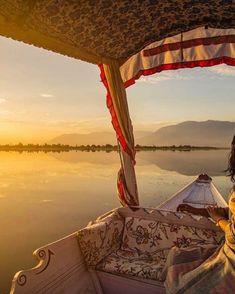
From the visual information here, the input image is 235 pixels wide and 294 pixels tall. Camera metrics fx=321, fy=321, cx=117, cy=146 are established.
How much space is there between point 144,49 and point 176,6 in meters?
1.27

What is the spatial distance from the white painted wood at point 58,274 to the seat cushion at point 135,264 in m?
0.22

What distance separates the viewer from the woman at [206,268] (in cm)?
181

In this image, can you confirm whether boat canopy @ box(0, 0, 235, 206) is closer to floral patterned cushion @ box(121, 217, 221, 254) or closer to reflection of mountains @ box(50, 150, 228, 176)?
floral patterned cushion @ box(121, 217, 221, 254)

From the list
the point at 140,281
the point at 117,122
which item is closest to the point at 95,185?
the point at 117,122

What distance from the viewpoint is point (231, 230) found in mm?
1907

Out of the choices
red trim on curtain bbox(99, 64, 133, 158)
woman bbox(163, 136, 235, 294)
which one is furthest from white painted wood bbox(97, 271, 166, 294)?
red trim on curtain bbox(99, 64, 133, 158)

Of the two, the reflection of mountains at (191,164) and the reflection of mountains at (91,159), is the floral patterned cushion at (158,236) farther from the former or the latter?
the reflection of mountains at (91,159)

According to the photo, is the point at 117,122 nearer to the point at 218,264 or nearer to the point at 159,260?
the point at 159,260

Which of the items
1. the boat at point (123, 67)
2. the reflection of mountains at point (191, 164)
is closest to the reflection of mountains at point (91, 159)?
the reflection of mountains at point (191, 164)

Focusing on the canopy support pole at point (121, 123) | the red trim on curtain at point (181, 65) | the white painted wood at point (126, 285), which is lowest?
the white painted wood at point (126, 285)

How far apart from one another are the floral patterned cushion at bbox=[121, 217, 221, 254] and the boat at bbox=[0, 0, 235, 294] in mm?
11

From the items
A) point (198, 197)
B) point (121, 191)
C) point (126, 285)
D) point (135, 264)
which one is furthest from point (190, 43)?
point (198, 197)

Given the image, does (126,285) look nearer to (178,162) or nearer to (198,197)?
(198,197)

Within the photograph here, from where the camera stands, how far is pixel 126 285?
3211 millimetres
